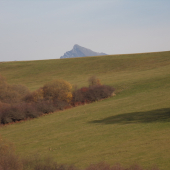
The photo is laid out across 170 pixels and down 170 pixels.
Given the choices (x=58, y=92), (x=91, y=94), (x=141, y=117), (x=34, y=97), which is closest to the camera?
(x=141, y=117)

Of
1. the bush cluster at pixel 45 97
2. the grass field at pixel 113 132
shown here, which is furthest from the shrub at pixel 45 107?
the grass field at pixel 113 132

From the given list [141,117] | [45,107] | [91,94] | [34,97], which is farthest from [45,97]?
[141,117]

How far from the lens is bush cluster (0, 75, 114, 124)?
109 ft

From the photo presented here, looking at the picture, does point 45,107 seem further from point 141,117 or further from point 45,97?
point 141,117

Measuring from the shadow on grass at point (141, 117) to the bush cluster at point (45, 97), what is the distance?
35.1 feet

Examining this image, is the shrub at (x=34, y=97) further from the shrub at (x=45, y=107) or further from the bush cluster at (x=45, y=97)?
the shrub at (x=45, y=107)

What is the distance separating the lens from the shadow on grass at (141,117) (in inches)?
906

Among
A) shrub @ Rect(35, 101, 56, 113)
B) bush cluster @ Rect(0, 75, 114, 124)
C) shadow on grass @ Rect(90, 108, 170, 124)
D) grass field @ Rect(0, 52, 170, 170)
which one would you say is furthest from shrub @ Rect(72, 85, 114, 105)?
shadow on grass @ Rect(90, 108, 170, 124)

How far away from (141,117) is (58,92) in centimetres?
1689

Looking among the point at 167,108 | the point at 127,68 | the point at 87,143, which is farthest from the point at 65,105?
the point at 127,68

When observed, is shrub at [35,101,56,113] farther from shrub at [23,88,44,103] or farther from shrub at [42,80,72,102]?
shrub at [42,80,72,102]

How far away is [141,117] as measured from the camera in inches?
970

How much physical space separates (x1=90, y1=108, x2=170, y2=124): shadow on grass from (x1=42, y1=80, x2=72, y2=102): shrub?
1296 centimetres

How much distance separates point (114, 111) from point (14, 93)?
16.7m
